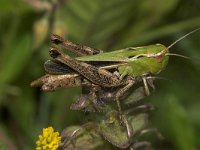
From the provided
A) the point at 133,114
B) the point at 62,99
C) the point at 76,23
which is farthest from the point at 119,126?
the point at 76,23

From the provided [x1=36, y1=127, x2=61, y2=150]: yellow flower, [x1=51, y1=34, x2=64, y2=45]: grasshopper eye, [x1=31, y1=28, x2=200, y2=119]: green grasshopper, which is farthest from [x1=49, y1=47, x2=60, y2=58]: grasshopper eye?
[x1=36, y1=127, x2=61, y2=150]: yellow flower

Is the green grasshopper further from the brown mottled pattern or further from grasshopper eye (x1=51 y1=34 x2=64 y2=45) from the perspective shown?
grasshopper eye (x1=51 y1=34 x2=64 y2=45)

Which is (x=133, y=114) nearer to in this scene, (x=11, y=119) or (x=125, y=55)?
(x=125, y=55)

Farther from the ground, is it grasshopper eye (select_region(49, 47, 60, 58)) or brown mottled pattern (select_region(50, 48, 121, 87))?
grasshopper eye (select_region(49, 47, 60, 58))

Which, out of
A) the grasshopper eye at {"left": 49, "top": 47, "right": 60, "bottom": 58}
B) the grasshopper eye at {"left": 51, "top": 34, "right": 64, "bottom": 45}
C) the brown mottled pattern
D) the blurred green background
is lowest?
the brown mottled pattern

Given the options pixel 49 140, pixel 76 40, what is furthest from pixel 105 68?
pixel 76 40

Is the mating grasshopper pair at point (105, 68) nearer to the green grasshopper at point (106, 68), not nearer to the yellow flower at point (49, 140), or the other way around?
the green grasshopper at point (106, 68)

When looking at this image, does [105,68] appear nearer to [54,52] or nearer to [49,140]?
[54,52]
